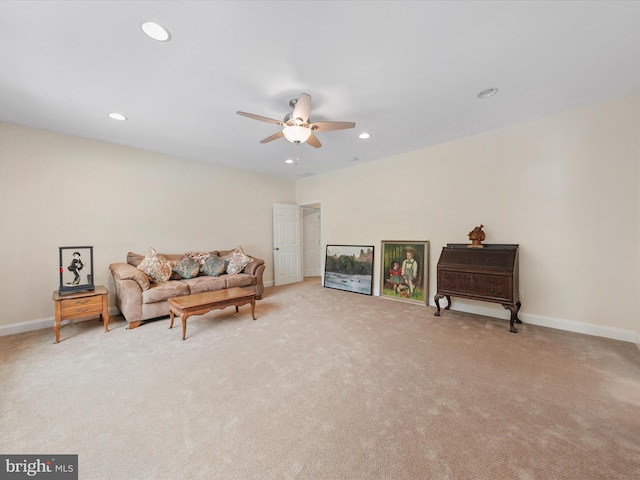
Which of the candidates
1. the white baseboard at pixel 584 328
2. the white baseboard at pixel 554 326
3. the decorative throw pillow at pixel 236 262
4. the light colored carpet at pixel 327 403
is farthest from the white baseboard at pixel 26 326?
the white baseboard at pixel 584 328

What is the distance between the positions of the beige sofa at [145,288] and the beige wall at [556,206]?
3.70 meters

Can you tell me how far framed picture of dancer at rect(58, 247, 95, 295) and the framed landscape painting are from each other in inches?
159

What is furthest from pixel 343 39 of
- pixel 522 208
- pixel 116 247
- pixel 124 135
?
pixel 116 247

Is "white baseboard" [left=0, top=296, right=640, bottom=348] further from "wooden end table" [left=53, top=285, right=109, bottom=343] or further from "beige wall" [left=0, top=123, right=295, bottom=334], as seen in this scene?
"wooden end table" [left=53, top=285, right=109, bottom=343]

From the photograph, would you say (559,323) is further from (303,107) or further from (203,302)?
(203,302)

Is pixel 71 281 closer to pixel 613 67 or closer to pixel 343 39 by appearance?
pixel 343 39

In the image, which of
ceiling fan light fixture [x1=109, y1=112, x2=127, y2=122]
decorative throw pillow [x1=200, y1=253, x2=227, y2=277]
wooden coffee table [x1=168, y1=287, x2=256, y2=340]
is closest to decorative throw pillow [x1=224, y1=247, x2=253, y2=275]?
decorative throw pillow [x1=200, y1=253, x2=227, y2=277]

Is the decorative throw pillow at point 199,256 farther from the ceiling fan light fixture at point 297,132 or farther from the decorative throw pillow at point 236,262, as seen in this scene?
the ceiling fan light fixture at point 297,132

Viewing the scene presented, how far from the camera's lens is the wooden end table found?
287 cm

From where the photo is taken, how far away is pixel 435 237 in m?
4.17

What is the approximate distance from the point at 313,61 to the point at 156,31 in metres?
1.15

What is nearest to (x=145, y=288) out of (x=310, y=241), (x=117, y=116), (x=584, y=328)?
(x=117, y=116)

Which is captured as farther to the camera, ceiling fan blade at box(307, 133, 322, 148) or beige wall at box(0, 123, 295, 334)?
beige wall at box(0, 123, 295, 334)

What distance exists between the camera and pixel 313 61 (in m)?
2.07
